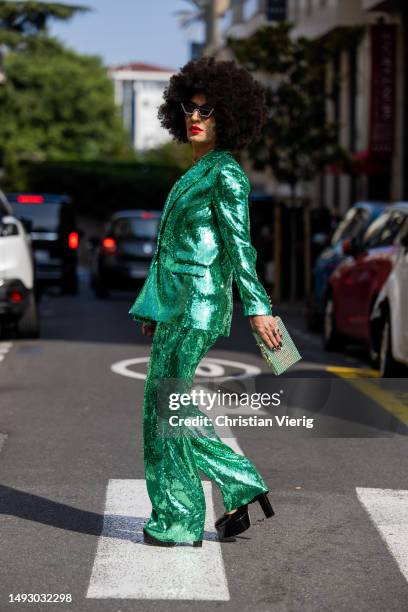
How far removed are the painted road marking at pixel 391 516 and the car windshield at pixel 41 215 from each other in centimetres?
2225

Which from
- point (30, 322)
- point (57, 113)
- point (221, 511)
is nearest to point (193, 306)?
point (221, 511)

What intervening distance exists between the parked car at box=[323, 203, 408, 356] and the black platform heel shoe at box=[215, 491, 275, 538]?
6.72m

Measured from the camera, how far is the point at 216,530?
598 centimetres

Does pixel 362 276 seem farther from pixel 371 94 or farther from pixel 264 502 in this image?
pixel 371 94

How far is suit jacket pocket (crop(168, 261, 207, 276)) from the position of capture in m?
5.51

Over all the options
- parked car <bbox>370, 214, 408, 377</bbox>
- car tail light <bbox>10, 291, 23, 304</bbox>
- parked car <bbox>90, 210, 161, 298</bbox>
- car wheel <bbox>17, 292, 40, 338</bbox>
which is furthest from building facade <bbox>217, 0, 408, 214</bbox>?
parked car <bbox>370, 214, 408, 377</bbox>

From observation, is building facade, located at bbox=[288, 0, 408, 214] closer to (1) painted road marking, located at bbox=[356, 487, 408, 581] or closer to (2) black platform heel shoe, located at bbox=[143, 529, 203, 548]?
(1) painted road marking, located at bbox=[356, 487, 408, 581]

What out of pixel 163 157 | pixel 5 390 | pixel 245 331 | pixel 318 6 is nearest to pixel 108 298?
pixel 245 331

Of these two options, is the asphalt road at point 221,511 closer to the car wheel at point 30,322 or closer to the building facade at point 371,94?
the car wheel at point 30,322

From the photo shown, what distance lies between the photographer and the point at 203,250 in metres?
5.52

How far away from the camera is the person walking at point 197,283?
5.50 m

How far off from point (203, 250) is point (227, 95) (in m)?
0.60

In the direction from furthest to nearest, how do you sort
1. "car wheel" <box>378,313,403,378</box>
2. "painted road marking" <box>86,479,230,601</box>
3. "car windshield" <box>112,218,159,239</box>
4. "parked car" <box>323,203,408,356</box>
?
"car windshield" <box>112,218,159,239</box>, "parked car" <box>323,203,408,356</box>, "car wheel" <box>378,313,403,378</box>, "painted road marking" <box>86,479,230,601</box>

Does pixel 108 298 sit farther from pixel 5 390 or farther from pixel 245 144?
pixel 245 144
